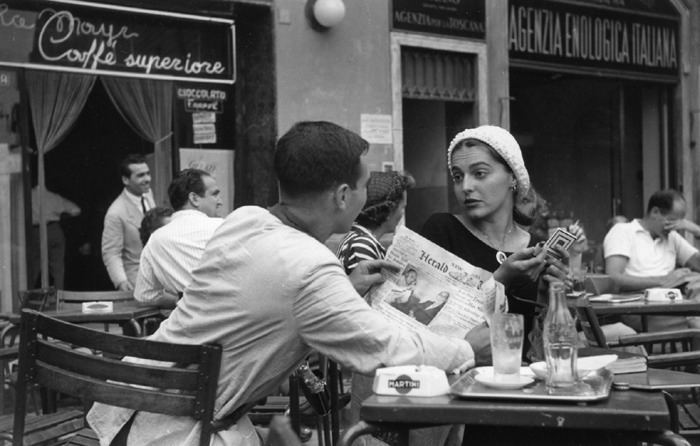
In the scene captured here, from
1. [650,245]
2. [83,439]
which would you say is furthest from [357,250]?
[650,245]

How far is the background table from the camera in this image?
2123mm

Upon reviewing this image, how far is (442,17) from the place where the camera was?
10195mm

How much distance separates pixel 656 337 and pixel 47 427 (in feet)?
8.61

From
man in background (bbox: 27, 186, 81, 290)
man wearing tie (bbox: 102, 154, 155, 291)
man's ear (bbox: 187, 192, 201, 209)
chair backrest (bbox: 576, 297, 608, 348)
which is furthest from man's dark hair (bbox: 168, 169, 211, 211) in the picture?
chair backrest (bbox: 576, 297, 608, 348)

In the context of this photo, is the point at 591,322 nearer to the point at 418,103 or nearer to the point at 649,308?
the point at 649,308

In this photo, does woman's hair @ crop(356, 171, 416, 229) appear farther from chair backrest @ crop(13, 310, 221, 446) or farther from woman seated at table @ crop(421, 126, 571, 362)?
chair backrest @ crop(13, 310, 221, 446)

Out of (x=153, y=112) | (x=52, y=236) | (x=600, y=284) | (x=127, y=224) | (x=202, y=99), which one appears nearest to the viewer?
(x=600, y=284)

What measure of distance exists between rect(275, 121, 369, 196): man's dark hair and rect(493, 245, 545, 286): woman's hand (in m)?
0.67

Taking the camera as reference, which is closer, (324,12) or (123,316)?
(123,316)

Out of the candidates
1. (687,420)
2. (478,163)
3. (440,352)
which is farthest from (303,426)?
(440,352)

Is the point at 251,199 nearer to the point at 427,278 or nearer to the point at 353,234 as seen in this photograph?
the point at 353,234

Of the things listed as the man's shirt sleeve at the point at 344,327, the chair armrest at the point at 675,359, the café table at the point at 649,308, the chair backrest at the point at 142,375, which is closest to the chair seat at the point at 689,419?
the chair armrest at the point at 675,359

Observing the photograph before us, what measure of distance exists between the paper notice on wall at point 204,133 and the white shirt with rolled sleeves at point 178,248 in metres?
2.99

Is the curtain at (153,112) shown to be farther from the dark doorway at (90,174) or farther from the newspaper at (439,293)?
the newspaper at (439,293)
